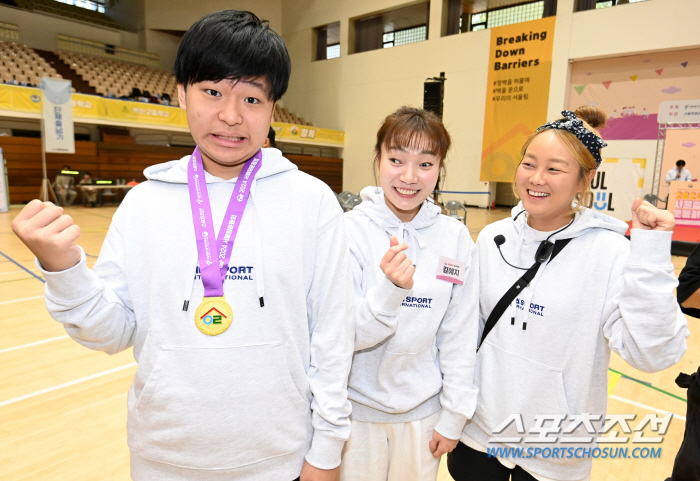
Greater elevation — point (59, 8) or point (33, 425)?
point (59, 8)

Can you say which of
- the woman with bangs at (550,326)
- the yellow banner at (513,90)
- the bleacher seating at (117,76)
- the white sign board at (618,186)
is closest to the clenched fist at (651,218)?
the woman with bangs at (550,326)

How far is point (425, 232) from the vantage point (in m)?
1.44

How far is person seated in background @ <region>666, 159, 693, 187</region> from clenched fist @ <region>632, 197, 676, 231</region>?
343 inches

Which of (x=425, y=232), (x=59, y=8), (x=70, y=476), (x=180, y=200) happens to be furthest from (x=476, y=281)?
(x=59, y=8)

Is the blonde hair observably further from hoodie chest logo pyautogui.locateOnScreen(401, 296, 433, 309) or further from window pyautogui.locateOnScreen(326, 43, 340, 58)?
window pyautogui.locateOnScreen(326, 43, 340, 58)

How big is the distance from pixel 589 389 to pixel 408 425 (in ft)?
1.84

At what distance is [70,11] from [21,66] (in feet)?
21.4

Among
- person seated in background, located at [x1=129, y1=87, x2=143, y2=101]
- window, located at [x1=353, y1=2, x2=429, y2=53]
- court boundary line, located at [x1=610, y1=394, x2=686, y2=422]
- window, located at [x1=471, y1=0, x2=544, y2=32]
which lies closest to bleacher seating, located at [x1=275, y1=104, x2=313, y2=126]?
window, located at [x1=353, y1=2, x2=429, y2=53]

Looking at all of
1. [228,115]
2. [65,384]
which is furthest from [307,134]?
[228,115]

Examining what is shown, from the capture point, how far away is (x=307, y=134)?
15.7 meters

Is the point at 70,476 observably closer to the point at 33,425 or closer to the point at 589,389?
the point at 33,425

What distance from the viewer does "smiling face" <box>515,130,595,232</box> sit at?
131cm

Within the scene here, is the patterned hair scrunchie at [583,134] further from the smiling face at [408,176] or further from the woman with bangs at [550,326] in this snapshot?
the smiling face at [408,176]

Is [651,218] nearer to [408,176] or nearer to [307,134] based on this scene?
[408,176]
